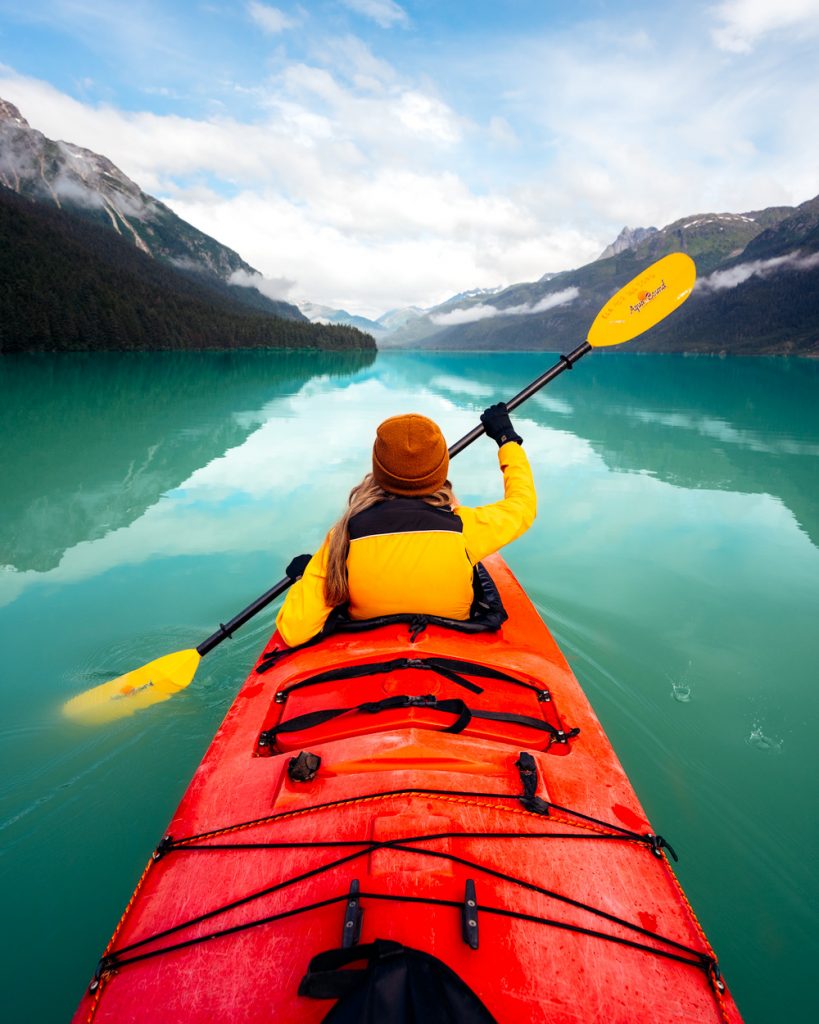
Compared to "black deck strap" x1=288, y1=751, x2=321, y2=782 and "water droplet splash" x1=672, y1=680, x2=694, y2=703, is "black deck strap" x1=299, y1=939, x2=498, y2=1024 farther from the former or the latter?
"water droplet splash" x1=672, y1=680, x2=694, y2=703

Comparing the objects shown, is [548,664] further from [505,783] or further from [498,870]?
[498,870]

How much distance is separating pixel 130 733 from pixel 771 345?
7248 inches

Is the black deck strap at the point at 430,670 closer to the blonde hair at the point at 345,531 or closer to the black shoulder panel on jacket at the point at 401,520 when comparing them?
the blonde hair at the point at 345,531

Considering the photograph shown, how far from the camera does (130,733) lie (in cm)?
470


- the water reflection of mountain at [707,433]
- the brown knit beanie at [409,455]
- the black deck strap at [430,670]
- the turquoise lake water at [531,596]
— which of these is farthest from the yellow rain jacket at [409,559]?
the water reflection of mountain at [707,433]

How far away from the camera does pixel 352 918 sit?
1.80 metres

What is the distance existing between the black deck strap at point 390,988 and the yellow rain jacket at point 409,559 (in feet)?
6.07

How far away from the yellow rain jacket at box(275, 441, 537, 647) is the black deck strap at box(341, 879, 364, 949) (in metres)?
1.60

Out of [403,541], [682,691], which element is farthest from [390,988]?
[682,691]

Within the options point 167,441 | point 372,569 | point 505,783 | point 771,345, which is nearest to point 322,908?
point 505,783

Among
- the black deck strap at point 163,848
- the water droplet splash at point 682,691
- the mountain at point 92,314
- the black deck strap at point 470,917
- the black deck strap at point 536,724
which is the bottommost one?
the water droplet splash at point 682,691

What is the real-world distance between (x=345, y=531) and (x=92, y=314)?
74.4 m

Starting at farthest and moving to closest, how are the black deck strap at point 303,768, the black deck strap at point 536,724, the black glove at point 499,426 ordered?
the black glove at point 499,426, the black deck strap at point 536,724, the black deck strap at point 303,768

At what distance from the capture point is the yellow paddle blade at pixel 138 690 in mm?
4953
